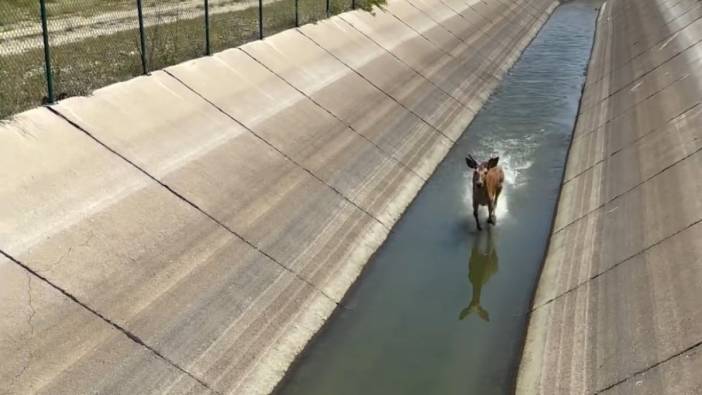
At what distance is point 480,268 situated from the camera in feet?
53.0

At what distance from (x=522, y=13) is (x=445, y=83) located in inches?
1103

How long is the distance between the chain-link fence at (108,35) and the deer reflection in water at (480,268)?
31.8 ft

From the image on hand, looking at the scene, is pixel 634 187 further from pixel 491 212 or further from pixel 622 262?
pixel 622 262

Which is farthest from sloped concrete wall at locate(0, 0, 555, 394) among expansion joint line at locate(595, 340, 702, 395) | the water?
expansion joint line at locate(595, 340, 702, 395)

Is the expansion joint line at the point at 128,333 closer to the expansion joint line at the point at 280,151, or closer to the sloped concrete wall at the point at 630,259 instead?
the sloped concrete wall at the point at 630,259

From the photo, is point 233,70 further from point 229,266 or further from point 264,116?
point 229,266

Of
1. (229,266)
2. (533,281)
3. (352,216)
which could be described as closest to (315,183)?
(352,216)

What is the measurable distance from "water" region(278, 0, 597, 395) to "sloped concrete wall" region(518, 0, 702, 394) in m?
0.62

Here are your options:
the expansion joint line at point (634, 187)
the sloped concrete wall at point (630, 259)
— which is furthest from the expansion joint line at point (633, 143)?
the expansion joint line at point (634, 187)

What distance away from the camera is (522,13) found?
179 ft

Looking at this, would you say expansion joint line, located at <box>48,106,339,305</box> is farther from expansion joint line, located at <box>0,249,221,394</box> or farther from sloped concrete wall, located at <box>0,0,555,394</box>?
expansion joint line, located at <box>0,249,221,394</box>

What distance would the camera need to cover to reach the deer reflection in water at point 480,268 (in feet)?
47.4

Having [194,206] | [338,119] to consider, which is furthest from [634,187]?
[194,206]

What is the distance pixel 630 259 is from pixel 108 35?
19037 mm
